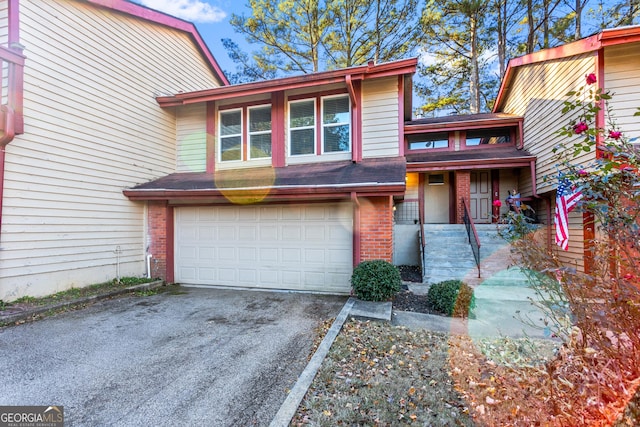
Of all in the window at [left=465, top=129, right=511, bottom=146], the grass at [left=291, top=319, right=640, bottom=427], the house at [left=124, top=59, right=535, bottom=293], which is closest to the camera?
the grass at [left=291, top=319, right=640, bottom=427]

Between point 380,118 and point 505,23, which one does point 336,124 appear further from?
point 505,23

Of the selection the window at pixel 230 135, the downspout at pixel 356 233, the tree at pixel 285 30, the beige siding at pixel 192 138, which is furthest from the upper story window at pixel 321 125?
the tree at pixel 285 30

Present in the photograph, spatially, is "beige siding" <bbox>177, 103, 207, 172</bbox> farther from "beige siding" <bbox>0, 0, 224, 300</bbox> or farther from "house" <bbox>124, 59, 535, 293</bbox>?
"beige siding" <bbox>0, 0, 224, 300</bbox>

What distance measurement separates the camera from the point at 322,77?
713cm

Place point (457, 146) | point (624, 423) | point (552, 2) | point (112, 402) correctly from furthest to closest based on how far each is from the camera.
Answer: point (552, 2), point (457, 146), point (112, 402), point (624, 423)

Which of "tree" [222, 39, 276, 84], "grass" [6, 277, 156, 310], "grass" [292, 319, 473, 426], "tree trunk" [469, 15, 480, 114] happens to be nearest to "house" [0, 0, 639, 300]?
"grass" [6, 277, 156, 310]

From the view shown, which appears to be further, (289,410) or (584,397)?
(289,410)

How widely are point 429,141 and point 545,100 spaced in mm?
A: 3952

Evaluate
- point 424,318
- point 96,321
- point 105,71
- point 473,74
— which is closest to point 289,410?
point 424,318

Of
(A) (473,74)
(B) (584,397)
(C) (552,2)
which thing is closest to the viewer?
(B) (584,397)

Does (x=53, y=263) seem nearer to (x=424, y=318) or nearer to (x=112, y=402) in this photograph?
(x=112, y=402)

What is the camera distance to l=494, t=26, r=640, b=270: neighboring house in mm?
6359

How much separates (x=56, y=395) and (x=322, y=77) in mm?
7009

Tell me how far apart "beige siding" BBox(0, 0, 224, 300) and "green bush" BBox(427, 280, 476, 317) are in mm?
6960
